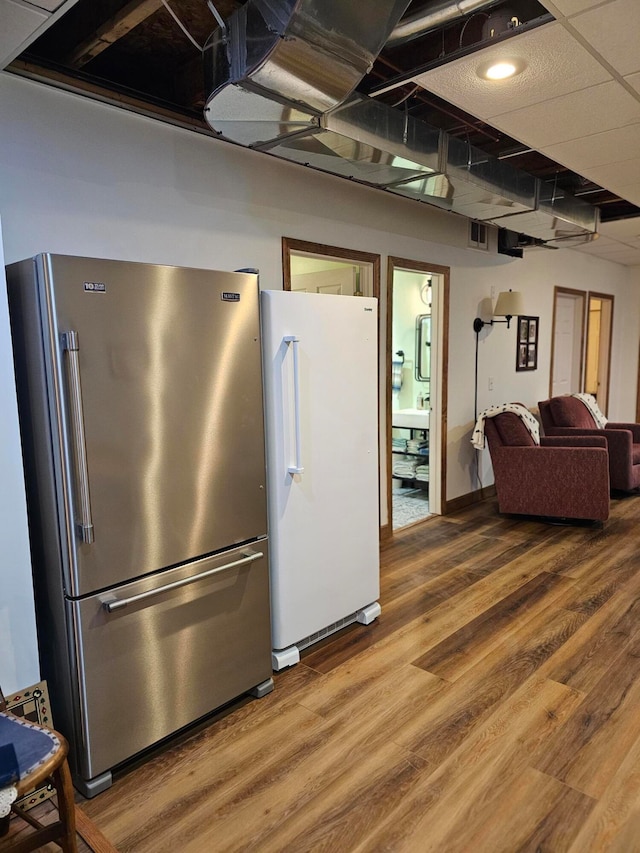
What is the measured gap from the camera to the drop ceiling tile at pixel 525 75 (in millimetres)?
2092

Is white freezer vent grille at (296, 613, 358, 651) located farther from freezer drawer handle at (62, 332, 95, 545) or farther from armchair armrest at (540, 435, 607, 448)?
armchair armrest at (540, 435, 607, 448)

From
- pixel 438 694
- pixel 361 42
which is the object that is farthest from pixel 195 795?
pixel 361 42

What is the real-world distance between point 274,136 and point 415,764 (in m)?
2.58

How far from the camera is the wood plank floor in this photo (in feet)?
5.89

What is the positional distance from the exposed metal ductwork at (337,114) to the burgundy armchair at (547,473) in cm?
180

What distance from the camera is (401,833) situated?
5.85 ft

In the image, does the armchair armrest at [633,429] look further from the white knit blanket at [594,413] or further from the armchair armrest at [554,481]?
the armchair armrest at [554,481]

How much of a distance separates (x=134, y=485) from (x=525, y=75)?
2256 millimetres

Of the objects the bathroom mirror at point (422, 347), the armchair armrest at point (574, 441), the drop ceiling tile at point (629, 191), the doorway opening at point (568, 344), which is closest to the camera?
the drop ceiling tile at point (629, 191)

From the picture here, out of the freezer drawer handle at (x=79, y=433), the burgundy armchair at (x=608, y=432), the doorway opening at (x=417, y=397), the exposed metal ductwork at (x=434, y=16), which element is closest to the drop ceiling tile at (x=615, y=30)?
the exposed metal ductwork at (x=434, y=16)

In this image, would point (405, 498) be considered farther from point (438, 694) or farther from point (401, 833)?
point (401, 833)

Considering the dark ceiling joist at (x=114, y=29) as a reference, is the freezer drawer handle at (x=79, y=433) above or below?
below

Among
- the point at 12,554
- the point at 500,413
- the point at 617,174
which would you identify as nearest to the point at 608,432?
the point at 500,413

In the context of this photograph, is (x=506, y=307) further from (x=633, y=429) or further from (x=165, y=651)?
(x=165, y=651)
